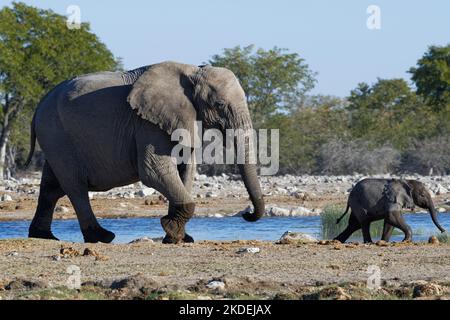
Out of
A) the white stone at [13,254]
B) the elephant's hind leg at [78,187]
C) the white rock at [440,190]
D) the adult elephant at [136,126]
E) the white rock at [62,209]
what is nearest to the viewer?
the white stone at [13,254]

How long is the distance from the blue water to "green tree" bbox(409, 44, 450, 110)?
26.6 m

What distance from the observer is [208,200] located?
100 ft

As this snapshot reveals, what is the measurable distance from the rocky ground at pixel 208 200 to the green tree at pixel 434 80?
14783mm

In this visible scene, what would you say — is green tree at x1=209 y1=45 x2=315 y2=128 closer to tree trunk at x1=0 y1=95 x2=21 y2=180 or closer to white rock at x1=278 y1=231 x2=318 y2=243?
tree trunk at x1=0 y1=95 x2=21 y2=180

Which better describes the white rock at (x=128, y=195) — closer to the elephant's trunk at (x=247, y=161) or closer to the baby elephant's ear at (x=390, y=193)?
the baby elephant's ear at (x=390, y=193)

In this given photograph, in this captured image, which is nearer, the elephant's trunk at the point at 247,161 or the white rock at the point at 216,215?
the elephant's trunk at the point at 247,161

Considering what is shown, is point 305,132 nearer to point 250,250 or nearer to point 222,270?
point 250,250

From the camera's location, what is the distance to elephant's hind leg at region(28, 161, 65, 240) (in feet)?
56.7

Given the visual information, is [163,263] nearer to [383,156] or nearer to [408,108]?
[383,156]

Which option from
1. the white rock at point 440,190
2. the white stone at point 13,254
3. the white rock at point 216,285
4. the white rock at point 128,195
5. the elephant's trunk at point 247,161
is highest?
the elephant's trunk at point 247,161

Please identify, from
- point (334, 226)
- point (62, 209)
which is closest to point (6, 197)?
point (62, 209)

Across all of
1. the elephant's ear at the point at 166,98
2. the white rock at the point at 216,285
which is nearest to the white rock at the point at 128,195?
the elephant's ear at the point at 166,98

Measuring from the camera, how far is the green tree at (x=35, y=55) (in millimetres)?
47594
